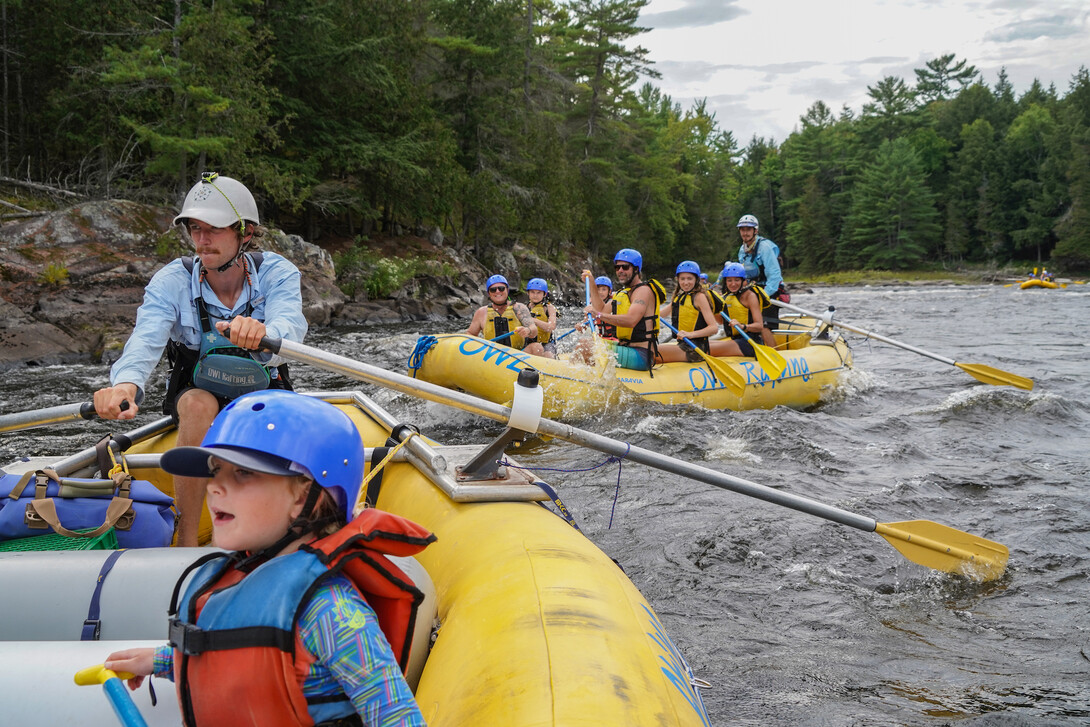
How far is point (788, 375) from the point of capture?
9094 millimetres

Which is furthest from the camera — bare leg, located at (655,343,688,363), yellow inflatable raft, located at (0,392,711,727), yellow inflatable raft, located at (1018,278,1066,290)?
yellow inflatable raft, located at (1018,278,1066,290)

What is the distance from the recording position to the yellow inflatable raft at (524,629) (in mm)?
1703

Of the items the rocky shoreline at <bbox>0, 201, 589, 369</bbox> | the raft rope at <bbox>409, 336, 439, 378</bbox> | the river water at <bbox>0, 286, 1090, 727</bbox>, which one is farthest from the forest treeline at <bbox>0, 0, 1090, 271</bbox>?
the raft rope at <bbox>409, 336, 439, 378</bbox>

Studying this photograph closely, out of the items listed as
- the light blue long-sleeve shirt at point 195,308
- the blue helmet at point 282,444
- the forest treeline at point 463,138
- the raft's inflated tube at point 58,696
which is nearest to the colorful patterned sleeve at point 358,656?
the blue helmet at point 282,444

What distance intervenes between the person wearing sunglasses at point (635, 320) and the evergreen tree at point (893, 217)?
5450cm

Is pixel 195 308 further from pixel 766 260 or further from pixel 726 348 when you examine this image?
pixel 766 260

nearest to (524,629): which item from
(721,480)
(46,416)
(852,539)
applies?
(721,480)

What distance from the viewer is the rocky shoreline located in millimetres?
11742

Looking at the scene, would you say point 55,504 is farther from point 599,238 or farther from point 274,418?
point 599,238

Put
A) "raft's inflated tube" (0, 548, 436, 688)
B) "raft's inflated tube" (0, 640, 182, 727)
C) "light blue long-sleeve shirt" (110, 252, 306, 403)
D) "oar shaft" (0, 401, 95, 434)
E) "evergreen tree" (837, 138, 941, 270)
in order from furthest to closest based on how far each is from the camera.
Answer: "evergreen tree" (837, 138, 941, 270)
"light blue long-sleeve shirt" (110, 252, 306, 403)
"oar shaft" (0, 401, 95, 434)
"raft's inflated tube" (0, 548, 436, 688)
"raft's inflated tube" (0, 640, 182, 727)

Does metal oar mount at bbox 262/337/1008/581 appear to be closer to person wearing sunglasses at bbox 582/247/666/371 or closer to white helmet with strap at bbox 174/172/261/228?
white helmet with strap at bbox 174/172/261/228

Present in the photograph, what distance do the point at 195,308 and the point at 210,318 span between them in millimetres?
70

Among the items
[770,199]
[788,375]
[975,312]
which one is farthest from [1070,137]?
[788,375]

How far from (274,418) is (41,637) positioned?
1454 millimetres
